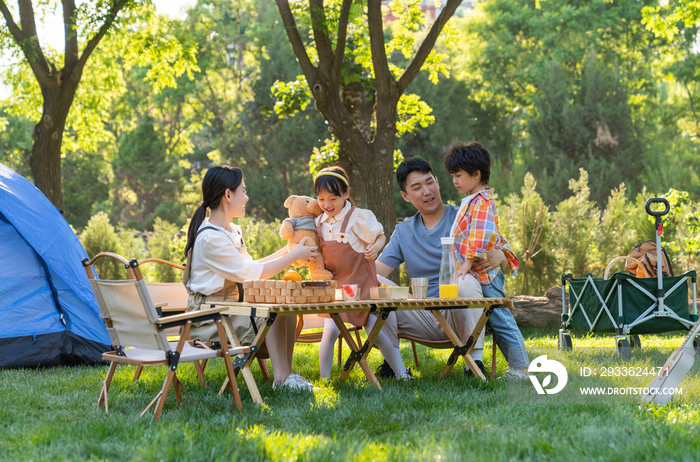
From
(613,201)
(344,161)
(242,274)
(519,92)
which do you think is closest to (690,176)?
(519,92)

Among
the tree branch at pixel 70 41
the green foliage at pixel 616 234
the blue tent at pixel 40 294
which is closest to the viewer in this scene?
the blue tent at pixel 40 294

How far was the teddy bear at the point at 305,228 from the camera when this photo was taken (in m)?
4.12

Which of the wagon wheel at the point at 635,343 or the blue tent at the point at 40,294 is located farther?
the wagon wheel at the point at 635,343

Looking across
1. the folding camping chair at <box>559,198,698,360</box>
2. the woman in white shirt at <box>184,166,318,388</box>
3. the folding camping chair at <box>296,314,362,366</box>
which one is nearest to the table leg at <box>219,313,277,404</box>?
the woman in white shirt at <box>184,166,318,388</box>

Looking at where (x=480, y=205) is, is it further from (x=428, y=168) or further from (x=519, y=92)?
(x=519, y=92)

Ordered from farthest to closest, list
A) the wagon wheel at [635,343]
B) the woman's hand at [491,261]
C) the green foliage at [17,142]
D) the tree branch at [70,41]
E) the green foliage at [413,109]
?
the green foliage at [17,142] < the green foliage at [413,109] < the tree branch at [70,41] < the wagon wheel at [635,343] < the woman's hand at [491,261]

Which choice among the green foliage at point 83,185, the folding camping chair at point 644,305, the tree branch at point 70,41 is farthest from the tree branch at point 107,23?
the green foliage at point 83,185

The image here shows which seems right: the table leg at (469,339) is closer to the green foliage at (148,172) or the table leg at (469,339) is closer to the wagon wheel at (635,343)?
the wagon wheel at (635,343)

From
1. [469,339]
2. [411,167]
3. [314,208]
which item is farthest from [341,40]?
[469,339]

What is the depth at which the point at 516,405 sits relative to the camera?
3297mm

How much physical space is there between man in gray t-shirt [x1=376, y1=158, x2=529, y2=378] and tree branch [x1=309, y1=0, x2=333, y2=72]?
11.2ft

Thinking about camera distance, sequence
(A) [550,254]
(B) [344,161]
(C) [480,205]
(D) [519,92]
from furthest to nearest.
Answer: (D) [519,92]
(A) [550,254]
(B) [344,161]
(C) [480,205]

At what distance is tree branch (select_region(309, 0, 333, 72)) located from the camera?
7.40 m

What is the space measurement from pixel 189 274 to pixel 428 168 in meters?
1.76
